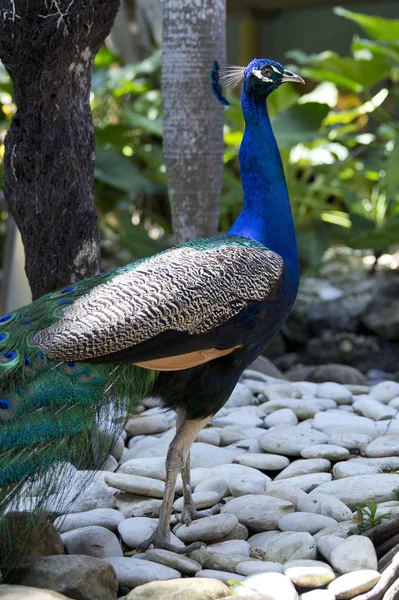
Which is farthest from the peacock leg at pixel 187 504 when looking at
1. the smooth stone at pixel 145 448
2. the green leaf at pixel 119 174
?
the green leaf at pixel 119 174

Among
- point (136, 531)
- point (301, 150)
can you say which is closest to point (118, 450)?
point (136, 531)

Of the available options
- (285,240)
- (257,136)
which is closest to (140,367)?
(285,240)

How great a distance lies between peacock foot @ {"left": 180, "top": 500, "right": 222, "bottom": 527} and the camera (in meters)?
2.61

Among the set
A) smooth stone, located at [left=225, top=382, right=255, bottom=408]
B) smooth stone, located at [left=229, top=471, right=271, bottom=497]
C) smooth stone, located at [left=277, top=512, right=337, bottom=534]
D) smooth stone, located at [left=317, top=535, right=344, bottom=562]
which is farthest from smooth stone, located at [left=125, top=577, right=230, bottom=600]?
smooth stone, located at [left=225, top=382, right=255, bottom=408]

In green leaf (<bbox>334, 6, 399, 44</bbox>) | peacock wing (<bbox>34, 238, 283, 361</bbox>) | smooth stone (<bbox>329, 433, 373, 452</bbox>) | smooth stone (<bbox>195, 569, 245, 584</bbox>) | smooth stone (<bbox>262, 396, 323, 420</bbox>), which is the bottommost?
smooth stone (<bbox>262, 396, 323, 420</bbox>)

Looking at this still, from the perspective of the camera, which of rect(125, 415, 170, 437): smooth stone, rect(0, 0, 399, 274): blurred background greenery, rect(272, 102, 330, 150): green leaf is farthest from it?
rect(0, 0, 399, 274): blurred background greenery

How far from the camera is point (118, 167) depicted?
236 inches

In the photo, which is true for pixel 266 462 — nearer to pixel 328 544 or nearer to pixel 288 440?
pixel 288 440

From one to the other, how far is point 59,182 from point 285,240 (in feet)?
2.74

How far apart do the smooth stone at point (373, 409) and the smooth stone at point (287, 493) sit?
32.4 inches

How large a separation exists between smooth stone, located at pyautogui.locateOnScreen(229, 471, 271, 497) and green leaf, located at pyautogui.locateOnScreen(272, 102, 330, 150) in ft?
8.89

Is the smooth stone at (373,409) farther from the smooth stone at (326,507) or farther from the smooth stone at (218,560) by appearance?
the smooth stone at (218,560)

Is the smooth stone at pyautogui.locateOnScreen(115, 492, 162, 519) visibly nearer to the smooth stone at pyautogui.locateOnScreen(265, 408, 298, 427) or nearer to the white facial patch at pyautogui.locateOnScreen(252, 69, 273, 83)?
the smooth stone at pyautogui.locateOnScreen(265, 408, 298, 427)

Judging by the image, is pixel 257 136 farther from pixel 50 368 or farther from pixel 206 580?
pixel 206 580
